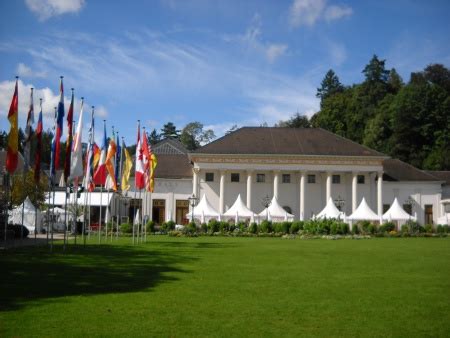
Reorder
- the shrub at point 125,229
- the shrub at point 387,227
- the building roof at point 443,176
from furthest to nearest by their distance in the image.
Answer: the building roof at point 443,176, the shrub at point 125,229, the shrub at point 387,227

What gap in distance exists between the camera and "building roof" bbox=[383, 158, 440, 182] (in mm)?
58719

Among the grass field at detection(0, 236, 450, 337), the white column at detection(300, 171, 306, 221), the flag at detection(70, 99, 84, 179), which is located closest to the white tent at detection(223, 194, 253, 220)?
the white column at detection(300, 171, 306, 221)

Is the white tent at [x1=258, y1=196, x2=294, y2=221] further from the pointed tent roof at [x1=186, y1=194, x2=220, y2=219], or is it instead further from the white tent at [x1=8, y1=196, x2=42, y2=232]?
the white tent at [x1=8, y1=196, x2=42, y2=232]

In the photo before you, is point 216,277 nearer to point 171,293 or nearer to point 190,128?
point 171,293

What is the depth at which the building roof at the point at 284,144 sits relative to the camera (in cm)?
5612

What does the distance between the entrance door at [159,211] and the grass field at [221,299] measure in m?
42.3

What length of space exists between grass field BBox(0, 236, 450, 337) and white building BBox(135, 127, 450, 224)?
129ft

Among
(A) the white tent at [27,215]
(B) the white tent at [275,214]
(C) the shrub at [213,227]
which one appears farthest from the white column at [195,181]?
(A) the white tent at [27,215]

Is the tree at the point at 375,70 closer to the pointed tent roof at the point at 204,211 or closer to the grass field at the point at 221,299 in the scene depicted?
the pointed tent roof at the point at 204,211

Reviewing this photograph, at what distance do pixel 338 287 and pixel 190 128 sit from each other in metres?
102

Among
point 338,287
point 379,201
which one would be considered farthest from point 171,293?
point 379,201

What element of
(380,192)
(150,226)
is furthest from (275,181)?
(150,226)

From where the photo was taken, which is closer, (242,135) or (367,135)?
(242,135)

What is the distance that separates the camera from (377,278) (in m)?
13.4
